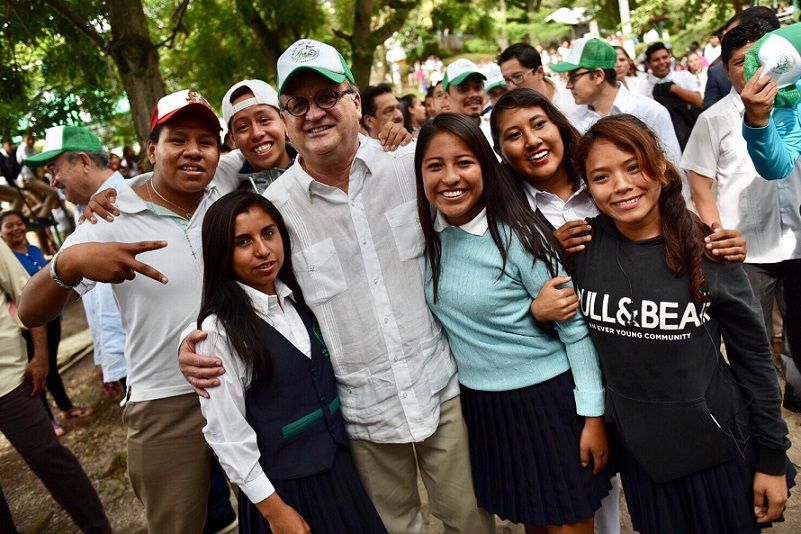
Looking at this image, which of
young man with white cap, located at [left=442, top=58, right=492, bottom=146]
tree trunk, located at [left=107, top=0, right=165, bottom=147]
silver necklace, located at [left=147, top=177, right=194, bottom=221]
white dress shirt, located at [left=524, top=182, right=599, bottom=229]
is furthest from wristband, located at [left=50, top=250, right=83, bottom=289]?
young man with white cap, located at [left=442, top=58, right=492, bottom=146]

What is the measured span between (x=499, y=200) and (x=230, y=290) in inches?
38.3

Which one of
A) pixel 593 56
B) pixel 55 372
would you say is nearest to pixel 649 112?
pixel 593 56

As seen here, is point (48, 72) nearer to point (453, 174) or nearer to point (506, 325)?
point (453, 174)

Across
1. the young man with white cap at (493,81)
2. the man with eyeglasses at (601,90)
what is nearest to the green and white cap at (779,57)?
the man with eyeglasses at (601,90)

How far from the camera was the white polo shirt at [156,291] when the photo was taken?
214 cm

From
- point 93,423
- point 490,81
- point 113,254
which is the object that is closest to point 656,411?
point 113,254

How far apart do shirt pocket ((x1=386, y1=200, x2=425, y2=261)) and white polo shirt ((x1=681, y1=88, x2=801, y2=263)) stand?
5.54 ft

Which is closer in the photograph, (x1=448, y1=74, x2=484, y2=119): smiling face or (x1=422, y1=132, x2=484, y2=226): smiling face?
(x1=422, y1=132, x2=484, y2=226): smiling face

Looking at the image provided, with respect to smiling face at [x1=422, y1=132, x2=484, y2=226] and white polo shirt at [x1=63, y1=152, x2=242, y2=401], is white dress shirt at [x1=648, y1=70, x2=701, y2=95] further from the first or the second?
white polo shirt at [x1=63, y1=152, x2=242, y2=401]

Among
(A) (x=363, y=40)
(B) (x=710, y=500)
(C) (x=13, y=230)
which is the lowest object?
(B) (x=710, y=500)

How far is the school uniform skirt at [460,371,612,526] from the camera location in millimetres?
1865

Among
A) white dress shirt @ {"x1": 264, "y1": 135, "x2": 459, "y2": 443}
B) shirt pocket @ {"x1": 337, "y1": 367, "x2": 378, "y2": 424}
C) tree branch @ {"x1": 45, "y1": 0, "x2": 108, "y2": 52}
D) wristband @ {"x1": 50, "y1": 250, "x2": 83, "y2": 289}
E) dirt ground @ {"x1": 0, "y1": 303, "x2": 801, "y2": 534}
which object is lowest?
dirt ground @ {"x1": 0, "y1": 303, "x2": 801, "y2": 534}

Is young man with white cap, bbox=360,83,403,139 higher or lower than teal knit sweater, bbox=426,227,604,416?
higher

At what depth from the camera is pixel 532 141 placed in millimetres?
1945
